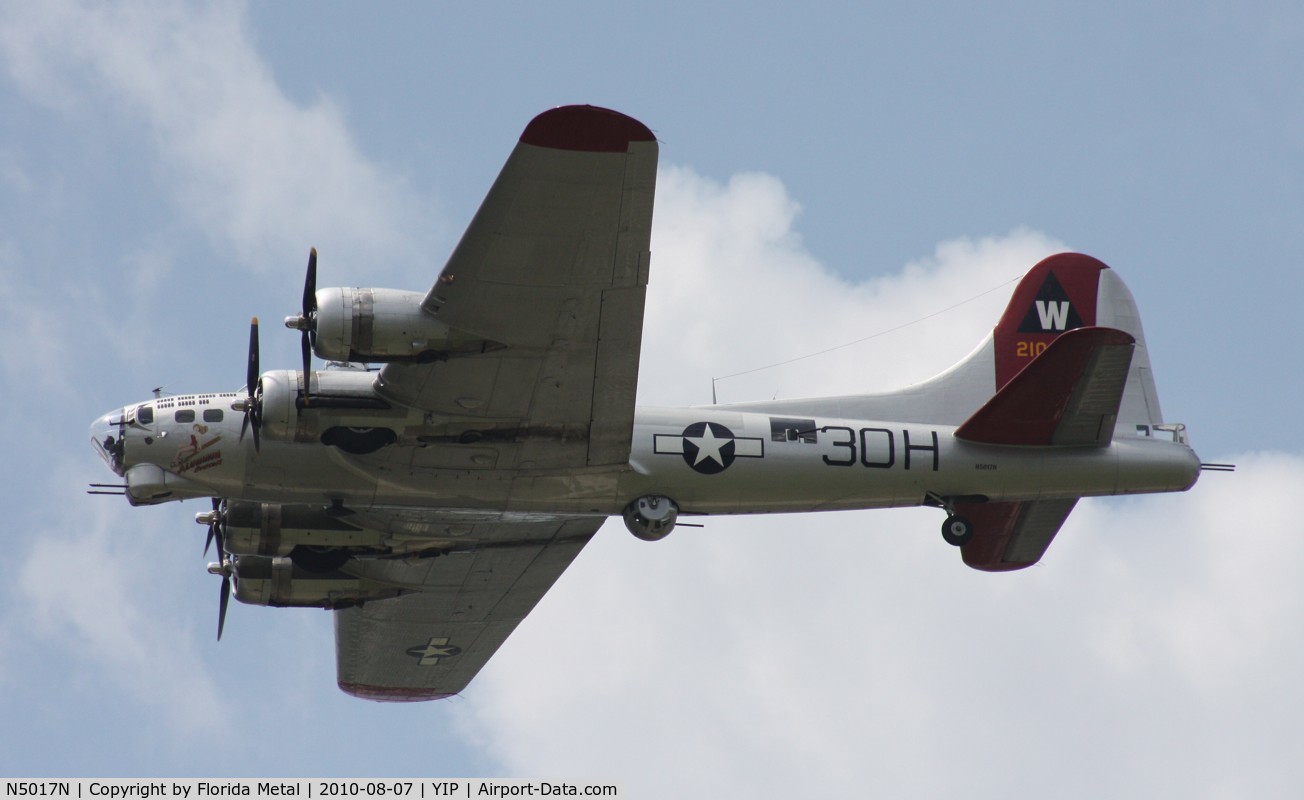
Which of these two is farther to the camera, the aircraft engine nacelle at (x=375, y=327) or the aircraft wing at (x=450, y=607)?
the aircraft wing at (x=450, y=607)

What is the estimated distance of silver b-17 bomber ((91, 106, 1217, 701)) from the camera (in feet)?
64.2

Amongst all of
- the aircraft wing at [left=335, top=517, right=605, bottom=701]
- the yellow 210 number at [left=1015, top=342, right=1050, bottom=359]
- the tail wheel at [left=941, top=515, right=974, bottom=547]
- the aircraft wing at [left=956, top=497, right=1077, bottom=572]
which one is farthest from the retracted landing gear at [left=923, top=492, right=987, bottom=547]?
the aircraft wing at [left=335, top=517, right=605, bottom=701]

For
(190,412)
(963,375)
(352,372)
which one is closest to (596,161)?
(352,372)

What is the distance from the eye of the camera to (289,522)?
78.7 feet

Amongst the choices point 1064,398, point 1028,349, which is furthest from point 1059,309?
point 1064,398

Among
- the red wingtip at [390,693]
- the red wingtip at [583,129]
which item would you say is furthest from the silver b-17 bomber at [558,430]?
the red wingtip at [390,693]

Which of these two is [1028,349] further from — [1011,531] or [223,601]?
[223,601]

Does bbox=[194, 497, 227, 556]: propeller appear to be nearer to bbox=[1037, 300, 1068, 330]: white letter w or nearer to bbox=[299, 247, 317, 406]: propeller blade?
bbox=[299, 247, 317, 406]: propeller blade

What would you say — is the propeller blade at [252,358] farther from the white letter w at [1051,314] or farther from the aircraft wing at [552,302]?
the white letter w at [1051,314]

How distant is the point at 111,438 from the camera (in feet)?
71.2

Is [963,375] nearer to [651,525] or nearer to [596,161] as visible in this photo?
[651,525]

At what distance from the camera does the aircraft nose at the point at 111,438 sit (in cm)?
2164

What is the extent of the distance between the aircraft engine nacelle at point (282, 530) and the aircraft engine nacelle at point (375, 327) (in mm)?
4618

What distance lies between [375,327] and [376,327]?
0.01 meters
